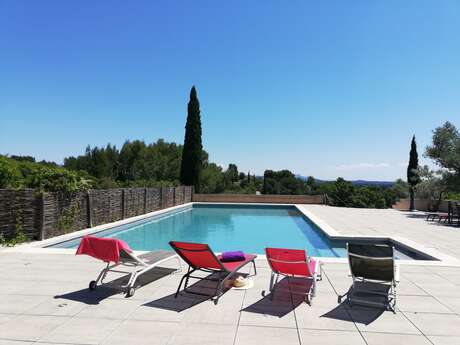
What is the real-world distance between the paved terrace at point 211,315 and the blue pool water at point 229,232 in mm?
3961

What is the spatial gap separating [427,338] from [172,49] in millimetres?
14798

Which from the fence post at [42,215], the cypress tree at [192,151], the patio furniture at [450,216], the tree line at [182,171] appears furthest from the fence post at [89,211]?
the cypress tree at [192,151]

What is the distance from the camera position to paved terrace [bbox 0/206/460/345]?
3121mm

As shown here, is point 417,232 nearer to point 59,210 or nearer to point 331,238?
point 331,238

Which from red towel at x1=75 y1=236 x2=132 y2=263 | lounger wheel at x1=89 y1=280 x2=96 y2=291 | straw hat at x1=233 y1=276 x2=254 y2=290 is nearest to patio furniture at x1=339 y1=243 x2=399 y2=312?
straw hat at x1=233 y1=276 x2=254 y2=290

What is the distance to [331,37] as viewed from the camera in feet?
42.2

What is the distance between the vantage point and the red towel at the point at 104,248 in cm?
433

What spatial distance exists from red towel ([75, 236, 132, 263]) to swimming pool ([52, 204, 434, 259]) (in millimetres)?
4338

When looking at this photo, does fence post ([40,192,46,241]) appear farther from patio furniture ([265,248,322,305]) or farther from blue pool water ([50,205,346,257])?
patio furniture ([265,248,322,305])

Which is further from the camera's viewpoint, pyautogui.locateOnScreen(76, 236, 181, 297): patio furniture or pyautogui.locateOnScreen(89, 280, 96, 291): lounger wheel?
pyautogui.locateOnScreen(89, 280, 96, 291): lounger wheel

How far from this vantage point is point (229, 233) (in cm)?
1269

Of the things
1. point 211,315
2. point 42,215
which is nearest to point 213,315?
point 211,315

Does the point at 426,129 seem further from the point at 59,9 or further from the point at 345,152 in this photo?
the point at 59,9

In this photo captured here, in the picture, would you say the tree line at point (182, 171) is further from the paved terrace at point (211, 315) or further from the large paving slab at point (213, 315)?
the large paving slab at point (213, 315)
